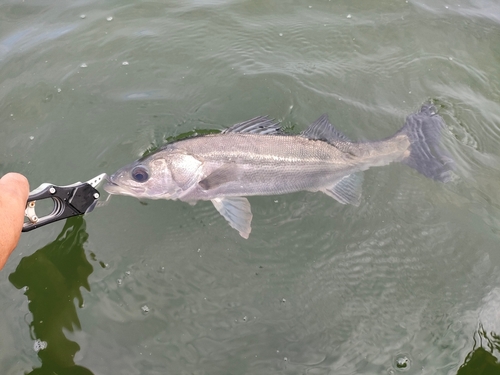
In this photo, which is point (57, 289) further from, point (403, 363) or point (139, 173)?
point (403, 363)

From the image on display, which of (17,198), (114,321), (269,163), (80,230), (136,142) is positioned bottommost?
(114,321)

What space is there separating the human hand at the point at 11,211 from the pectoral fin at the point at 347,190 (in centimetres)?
289

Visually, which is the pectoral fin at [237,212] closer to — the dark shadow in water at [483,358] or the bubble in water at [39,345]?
the bubble in water at [39,345]

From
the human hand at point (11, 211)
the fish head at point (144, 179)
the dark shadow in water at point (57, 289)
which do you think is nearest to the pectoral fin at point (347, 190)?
the fish head at point (144, 179)

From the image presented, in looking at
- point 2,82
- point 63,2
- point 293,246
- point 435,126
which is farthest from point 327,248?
point 63,2

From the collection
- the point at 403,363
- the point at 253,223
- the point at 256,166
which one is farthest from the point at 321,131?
the point at 403,363

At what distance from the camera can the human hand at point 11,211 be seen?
2.46 metres

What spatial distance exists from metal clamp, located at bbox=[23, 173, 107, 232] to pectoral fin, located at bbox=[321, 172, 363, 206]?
237cm

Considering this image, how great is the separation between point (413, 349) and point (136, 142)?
12.0 ft

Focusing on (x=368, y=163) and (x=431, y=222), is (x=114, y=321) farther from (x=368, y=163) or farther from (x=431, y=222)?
(x=431, y=222)

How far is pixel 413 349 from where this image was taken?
373 centimetres

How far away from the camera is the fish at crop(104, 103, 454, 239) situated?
13.5 ft

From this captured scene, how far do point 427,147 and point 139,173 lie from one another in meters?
3.15

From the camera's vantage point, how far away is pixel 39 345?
12.0 feet
